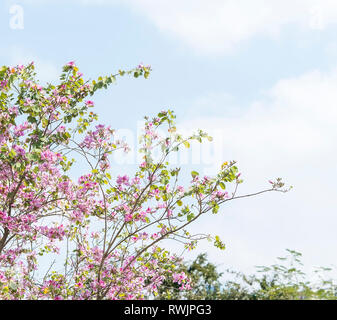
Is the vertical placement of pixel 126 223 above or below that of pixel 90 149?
below

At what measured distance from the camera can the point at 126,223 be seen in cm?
727

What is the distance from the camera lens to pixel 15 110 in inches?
281


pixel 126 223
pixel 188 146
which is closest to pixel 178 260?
pixel 126 223

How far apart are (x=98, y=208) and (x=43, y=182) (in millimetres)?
918

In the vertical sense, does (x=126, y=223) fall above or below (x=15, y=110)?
below

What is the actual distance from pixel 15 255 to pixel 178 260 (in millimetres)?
2599

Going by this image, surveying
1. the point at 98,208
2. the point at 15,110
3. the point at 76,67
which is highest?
the point at 76,67
